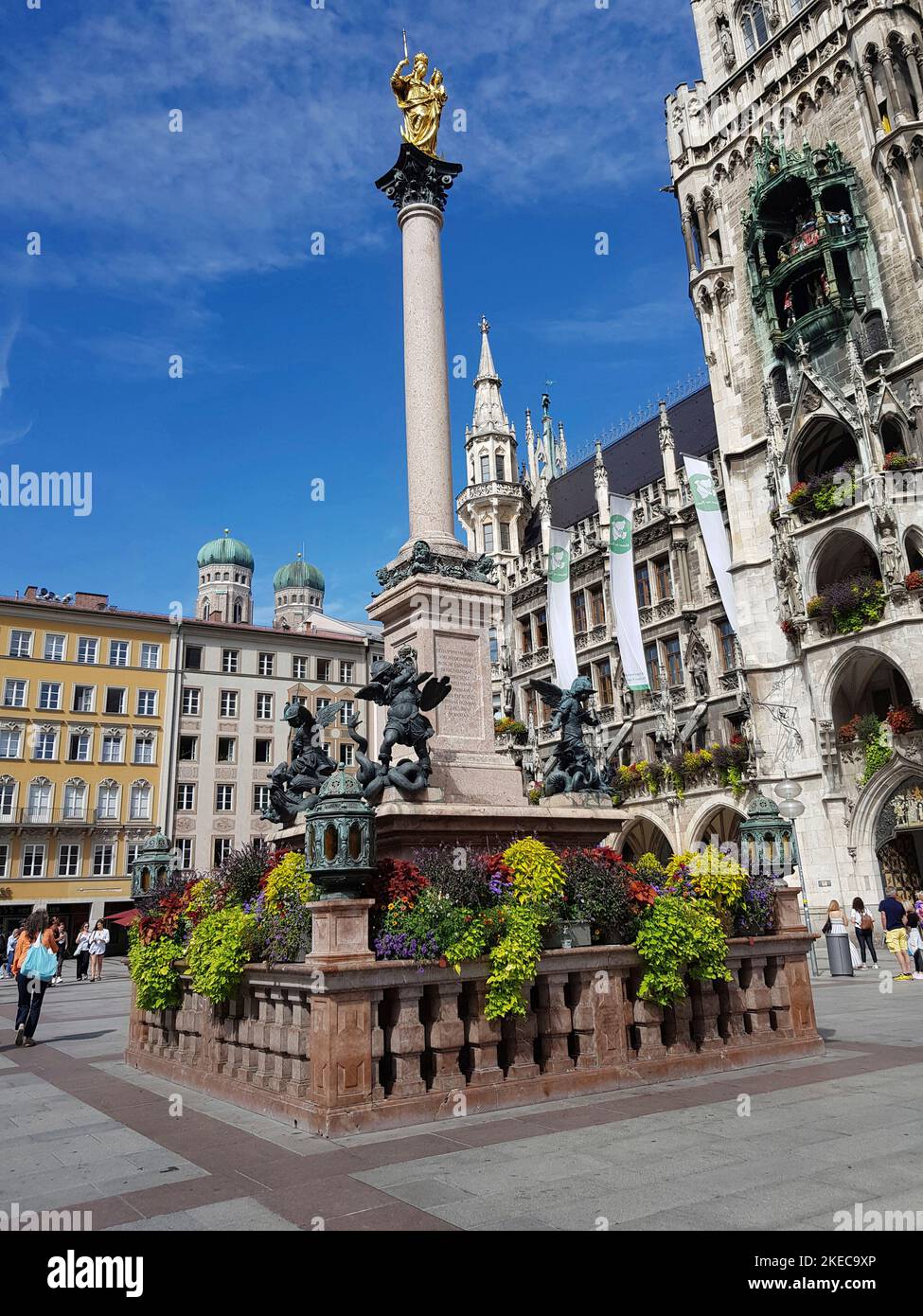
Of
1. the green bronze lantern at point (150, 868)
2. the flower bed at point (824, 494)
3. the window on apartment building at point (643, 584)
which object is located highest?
the window on apartment building at point (643, 584)

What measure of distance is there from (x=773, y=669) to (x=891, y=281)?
13892mm

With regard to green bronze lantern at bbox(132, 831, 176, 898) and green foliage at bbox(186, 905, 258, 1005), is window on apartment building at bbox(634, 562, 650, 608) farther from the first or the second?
green foliage at bbox(186, 905, 258, 1005)

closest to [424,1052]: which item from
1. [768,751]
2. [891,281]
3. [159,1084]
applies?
[159,1084]

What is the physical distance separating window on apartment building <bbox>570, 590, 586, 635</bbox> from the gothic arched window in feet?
80.8

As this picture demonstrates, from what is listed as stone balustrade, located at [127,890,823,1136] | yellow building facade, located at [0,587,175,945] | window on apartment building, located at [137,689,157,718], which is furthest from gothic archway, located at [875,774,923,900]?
window on apartment building, located at [137,689,157,718]

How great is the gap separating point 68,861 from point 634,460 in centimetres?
3684

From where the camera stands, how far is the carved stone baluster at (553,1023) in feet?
27.9

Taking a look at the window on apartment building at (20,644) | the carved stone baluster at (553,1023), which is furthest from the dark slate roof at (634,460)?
the carved stone baluster at (553,1023)

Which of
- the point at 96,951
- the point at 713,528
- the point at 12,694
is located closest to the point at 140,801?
the point at 12,694

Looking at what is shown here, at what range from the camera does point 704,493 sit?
38.8 m

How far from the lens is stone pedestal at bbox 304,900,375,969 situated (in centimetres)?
757

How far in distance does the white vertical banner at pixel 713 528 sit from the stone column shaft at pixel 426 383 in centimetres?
2388

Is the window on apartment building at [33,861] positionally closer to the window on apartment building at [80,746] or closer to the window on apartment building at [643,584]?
the window on apartment building at [80,746]

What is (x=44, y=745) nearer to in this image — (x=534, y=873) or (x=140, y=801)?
(x=140, y=801)
